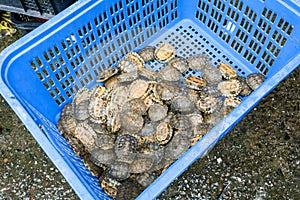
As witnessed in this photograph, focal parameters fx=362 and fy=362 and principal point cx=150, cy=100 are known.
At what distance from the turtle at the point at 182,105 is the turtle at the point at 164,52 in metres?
0.36

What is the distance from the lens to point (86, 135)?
2.21 meters

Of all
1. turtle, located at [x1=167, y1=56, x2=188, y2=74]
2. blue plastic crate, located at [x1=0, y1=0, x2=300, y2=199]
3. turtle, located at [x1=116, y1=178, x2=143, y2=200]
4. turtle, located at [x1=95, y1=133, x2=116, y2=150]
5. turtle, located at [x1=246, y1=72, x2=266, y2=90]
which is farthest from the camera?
turtle, located at [x1=167, y1=56, x2=188, y2=74]

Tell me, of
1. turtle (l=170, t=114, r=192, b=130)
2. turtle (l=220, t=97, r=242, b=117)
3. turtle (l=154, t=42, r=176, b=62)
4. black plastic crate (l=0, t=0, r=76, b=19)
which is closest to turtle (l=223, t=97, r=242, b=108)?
turtle (l=220, t=97, r=242, b=117)

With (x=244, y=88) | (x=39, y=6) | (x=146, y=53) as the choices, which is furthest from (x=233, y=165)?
(x=39, y=6)

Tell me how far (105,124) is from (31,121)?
67 cm

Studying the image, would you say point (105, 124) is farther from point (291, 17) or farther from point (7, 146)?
point (291, 17)

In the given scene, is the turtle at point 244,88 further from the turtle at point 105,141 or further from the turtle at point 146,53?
the turtle at point 105,141

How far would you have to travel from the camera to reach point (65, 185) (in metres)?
2.42

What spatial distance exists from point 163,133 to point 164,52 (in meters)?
0.62

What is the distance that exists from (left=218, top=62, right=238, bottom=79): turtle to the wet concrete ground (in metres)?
0.36

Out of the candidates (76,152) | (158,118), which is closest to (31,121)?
(76,152)

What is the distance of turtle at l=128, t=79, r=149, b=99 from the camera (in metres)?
2.23

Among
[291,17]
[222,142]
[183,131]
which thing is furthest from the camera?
[222,142]

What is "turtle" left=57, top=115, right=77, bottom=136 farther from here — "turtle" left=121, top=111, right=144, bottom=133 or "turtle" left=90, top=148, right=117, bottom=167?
"turtle" left=121, top=111, right=144, bottom=133
